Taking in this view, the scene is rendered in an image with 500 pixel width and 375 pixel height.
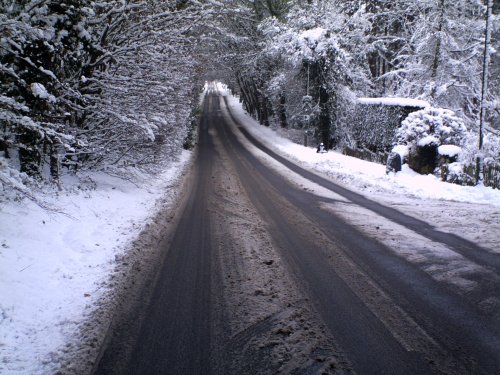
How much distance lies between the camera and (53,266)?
5.41m

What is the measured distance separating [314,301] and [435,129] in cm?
1181

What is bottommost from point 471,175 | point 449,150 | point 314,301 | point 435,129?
point 314,301

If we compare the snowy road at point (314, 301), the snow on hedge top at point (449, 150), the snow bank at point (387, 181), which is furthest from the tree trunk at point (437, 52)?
the snowy road at point (314, 301)

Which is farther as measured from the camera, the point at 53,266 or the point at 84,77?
the point at 84,77

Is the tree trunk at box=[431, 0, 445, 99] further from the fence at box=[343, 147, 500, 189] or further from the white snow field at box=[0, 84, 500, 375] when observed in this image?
the white snow field at box=[0, 84, 500, 375]

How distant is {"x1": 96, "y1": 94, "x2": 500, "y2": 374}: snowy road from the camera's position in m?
3.45

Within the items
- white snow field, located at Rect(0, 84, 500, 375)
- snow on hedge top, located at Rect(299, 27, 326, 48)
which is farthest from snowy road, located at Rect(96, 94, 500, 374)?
snow on hedge top, located at Rect(299, 27, 326, 48)

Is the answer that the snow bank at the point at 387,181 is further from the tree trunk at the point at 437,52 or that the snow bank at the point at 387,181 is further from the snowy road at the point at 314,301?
the tree trunk at the point at 437,52

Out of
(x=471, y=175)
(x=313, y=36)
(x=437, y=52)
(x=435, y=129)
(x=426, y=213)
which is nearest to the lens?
(x=426, y=213)

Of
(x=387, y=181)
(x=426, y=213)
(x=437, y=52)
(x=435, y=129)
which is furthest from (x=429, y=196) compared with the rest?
(x=437, y=52)

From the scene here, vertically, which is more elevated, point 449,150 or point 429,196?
point 449,150

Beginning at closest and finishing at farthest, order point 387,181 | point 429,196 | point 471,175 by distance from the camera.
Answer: point 429,196 < point 471,175 < point 387,181

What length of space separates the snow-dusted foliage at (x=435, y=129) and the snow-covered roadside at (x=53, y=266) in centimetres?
1084

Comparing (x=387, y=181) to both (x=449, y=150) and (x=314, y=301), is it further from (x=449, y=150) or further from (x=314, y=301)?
(x=314, y=301)
